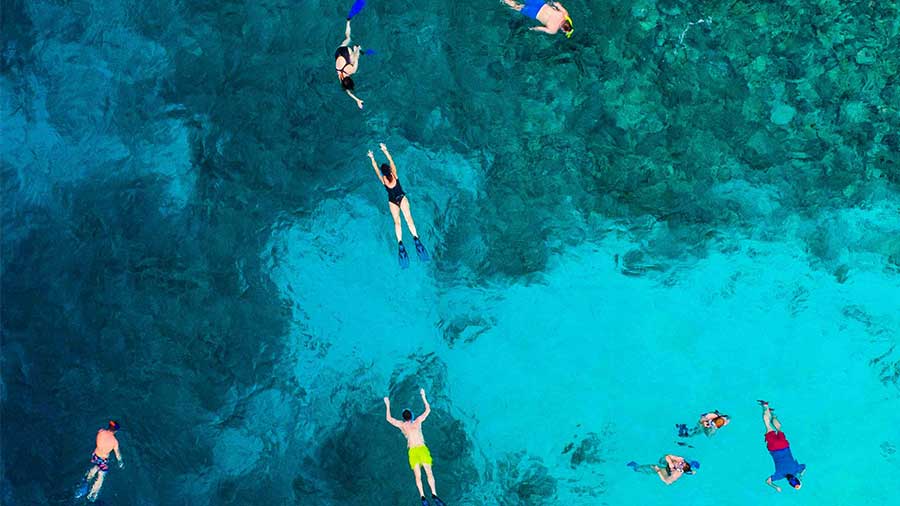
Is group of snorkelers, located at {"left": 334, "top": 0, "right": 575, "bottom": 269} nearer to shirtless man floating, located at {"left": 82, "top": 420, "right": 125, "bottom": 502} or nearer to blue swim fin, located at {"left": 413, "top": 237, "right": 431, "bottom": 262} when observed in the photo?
blue swim fin, located at {"left": 413, "top": 237, "right": 431, "bottom": 262}

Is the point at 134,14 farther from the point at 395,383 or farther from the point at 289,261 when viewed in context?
the point at 395,383

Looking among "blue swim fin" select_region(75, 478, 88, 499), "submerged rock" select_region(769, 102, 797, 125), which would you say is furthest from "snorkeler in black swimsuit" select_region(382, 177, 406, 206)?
"blue swim fin" select_region(75, 478, 88, 499)

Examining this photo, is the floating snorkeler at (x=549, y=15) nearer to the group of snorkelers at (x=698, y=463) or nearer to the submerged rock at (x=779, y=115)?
the submerged rock at (x=779, y=115)

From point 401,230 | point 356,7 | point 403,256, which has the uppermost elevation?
point 356,7

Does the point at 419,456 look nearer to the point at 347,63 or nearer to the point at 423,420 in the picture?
the point at 423,420

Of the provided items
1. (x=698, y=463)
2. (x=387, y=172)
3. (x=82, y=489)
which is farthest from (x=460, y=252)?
(x=82, y=489)

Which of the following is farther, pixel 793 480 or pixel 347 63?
pixel 347 63

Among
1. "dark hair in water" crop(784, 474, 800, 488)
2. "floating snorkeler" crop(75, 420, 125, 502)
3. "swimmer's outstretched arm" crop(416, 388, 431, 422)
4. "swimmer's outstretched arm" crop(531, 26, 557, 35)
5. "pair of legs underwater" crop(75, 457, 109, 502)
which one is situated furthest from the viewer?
"pair of legs underwater" crop(75, 457, 109, 502)
